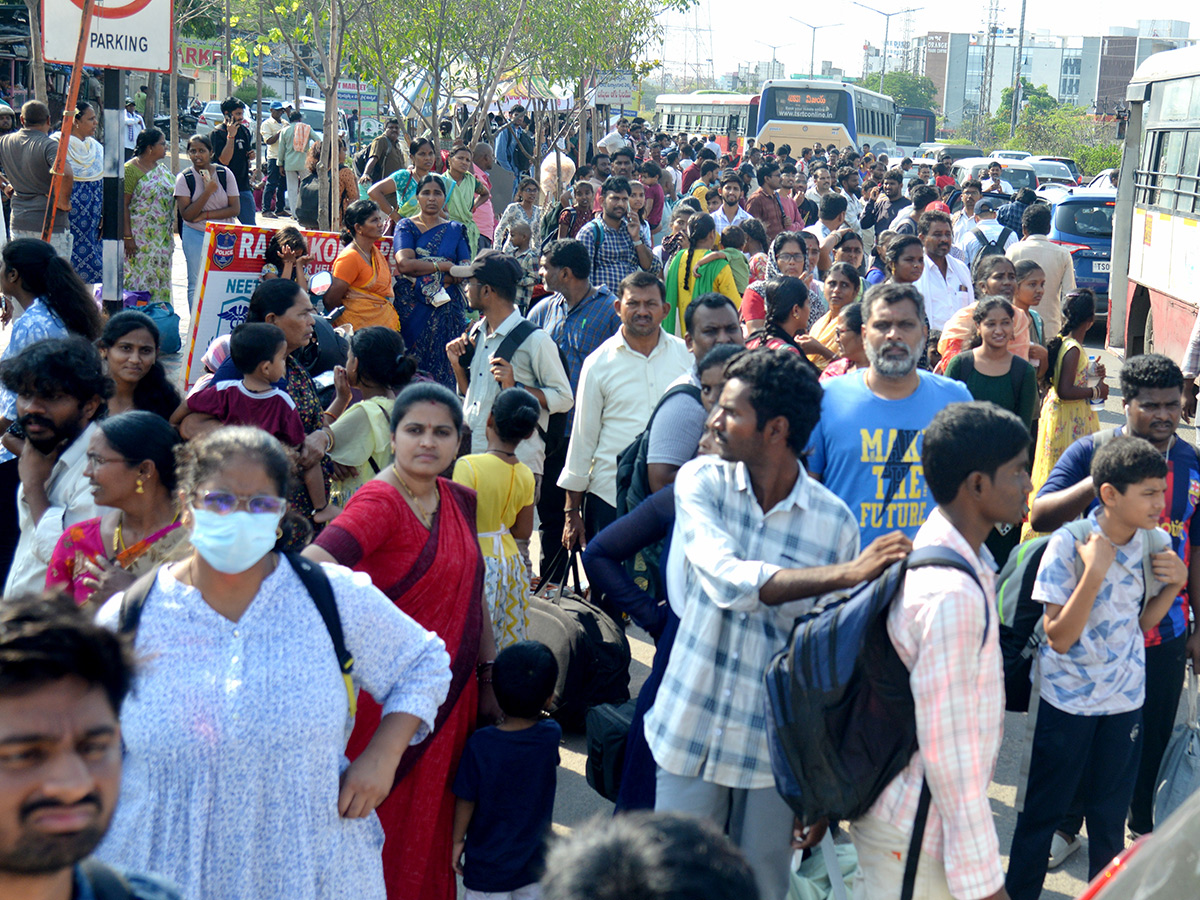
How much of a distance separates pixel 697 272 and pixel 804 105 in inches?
1094

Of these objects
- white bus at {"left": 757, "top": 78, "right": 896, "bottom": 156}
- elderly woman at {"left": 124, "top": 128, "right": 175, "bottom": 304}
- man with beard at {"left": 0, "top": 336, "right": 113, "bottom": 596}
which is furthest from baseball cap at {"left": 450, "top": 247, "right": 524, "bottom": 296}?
white bus at {"left": 757, "top": 78, "right": 896, "bottom": 156}

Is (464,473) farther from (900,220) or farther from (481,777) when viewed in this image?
(900,220)

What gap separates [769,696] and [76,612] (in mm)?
1438

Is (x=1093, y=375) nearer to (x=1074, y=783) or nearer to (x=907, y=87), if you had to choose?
(x=1074, y=783)

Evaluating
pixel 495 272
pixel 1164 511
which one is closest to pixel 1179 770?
pixel 1164 511

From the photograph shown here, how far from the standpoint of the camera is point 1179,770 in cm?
380

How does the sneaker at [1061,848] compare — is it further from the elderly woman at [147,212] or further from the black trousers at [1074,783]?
the elderly woman at [147,212]

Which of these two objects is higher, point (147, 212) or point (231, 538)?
point (147, 212)

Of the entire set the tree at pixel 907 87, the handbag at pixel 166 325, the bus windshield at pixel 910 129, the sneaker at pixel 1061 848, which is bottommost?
the sneaker at pixel 1061 848

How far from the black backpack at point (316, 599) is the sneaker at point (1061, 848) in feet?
8.69

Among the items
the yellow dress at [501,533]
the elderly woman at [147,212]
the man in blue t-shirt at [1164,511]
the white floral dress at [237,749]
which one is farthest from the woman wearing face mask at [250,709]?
the elderly woman at [147,212]

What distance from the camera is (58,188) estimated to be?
7.65 m

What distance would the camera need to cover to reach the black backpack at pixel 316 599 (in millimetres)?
2504

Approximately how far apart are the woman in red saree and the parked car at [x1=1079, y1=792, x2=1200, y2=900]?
170 centimetres
